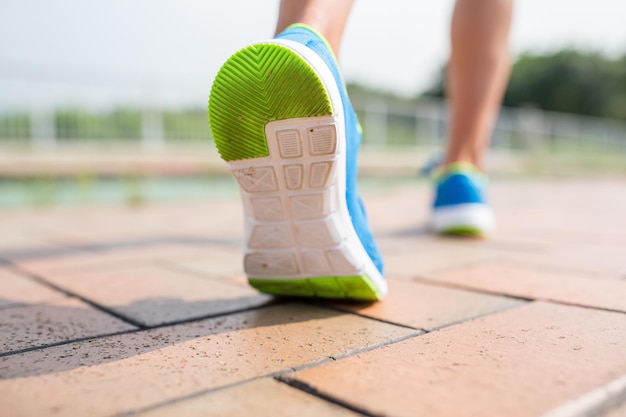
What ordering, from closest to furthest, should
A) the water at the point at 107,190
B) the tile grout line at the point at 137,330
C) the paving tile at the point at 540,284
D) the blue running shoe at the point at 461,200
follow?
the tile grout line at the point at 137,330 → the paving tile at the point at 540,284 → the blue running shoe at the point at 461,200 → the water at the point at 107,190

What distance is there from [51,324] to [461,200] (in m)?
1.24

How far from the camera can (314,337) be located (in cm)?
87

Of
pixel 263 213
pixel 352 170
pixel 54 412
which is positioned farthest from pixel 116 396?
pixel 352 170

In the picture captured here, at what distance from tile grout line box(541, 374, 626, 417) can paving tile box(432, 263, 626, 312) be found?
1.25 feet

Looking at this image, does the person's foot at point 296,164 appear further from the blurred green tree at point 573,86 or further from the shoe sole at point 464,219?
the blurred green tree at point 573,86

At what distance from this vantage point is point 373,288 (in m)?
1.02

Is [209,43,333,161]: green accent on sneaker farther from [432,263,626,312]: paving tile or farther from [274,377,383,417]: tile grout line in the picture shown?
[432,263,626,312]: paving tile

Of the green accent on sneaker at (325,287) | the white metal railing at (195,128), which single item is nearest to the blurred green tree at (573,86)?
the white metal railing at (195,128)

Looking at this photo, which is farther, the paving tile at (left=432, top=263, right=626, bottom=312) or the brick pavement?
the paving tile at (left=432, top=263, right=626, bottom=312)

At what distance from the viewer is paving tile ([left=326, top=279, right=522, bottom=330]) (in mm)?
961

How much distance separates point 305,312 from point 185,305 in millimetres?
217

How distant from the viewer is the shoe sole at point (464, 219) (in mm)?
1853

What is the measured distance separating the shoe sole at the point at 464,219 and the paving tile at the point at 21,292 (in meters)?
1.14

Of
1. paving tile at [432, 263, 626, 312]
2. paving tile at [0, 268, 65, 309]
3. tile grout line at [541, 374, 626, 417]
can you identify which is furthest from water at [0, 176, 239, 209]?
tile grout line at [541, 374, 626, 417]
